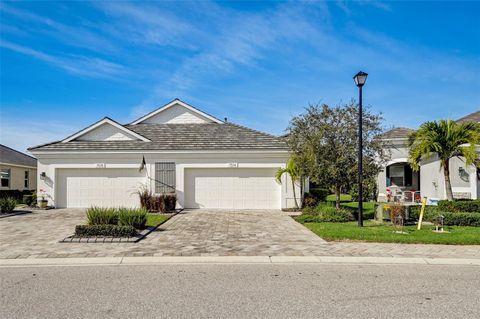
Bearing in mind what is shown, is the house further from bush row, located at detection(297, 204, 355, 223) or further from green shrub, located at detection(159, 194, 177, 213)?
bush row, located at detection(297, 204, 355, 223)

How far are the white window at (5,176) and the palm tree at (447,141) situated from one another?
93.2ft

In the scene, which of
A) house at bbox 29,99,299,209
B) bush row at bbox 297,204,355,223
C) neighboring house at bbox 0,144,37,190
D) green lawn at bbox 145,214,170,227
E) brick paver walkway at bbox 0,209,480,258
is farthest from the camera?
neighboring house at bbox 0,144,37,190

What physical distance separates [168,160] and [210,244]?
10.8 metres

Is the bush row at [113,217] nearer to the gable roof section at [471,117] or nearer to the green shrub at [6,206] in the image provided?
the green shrub at [6,206]

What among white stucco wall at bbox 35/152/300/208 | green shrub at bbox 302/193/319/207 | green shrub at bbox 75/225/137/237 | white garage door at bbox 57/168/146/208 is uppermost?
white stucco wall at bbox 35/152/300/208

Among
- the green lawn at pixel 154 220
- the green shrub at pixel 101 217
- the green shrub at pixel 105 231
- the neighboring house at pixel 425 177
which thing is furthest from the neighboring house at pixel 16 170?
the neighboring house at pixel 425 177

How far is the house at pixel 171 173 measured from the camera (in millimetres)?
19828

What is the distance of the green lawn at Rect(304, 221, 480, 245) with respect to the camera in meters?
10.1

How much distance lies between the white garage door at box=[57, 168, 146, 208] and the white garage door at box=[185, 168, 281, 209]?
9.75 ft

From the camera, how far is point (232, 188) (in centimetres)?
2002

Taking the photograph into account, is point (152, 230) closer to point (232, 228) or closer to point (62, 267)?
point (232, 228)

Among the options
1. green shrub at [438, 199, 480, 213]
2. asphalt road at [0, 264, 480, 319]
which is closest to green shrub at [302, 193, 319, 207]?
green shrub at [438, 199, 480, 213]

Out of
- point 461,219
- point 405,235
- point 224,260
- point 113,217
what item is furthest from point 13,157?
point 461,219

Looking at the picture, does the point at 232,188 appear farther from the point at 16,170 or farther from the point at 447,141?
the point at 16,170
